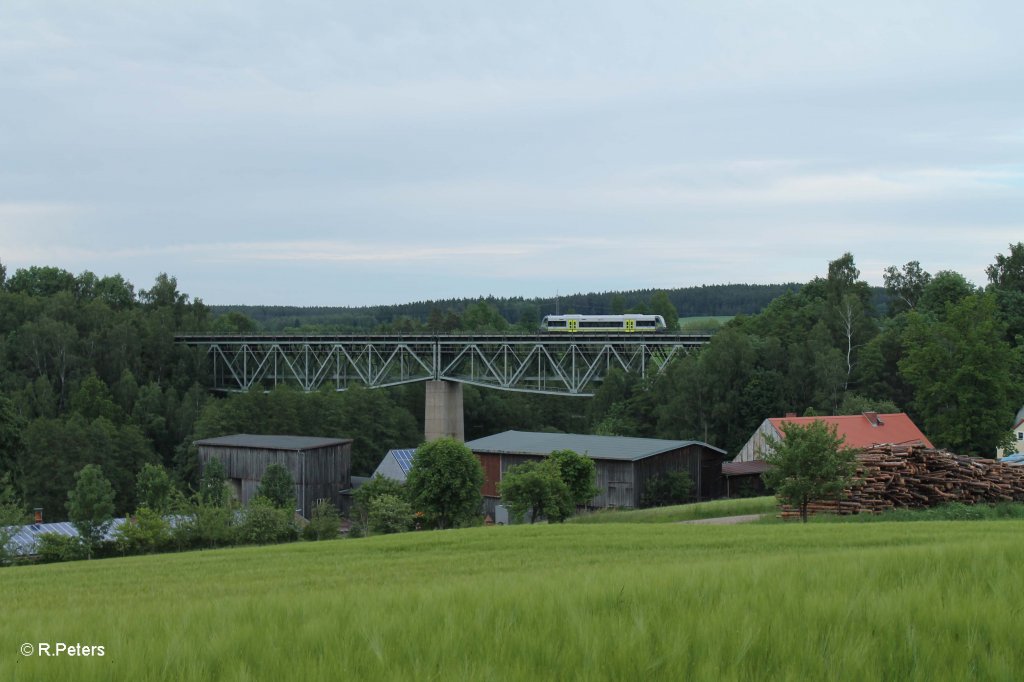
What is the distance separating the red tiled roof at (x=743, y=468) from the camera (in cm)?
6338

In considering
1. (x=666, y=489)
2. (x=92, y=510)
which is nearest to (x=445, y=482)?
(x=92, y=510)

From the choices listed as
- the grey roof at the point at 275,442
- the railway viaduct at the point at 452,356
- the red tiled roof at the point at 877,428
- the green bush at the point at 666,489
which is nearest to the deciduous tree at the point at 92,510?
the grey roof at the point at 275,442

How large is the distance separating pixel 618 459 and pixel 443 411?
37.5m

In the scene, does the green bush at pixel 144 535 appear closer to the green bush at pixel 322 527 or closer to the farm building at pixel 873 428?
the green bush at pixel 322 527

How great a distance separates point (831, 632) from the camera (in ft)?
17.7

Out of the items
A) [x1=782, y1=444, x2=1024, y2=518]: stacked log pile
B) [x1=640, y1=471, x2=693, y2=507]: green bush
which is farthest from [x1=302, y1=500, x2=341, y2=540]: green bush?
[x1=782, y1=444, x2=1024, y2=518]: stacked log pile

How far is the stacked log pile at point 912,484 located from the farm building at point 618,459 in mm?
23711

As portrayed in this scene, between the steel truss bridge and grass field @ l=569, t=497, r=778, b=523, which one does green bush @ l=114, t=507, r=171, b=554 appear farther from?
the steel truss bridge

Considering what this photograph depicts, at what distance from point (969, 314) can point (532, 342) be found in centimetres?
3886

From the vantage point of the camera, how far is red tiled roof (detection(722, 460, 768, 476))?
63.4 meters

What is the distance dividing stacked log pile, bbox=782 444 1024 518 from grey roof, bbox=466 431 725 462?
23934 mm

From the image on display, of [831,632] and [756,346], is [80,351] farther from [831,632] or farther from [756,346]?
[831,632]

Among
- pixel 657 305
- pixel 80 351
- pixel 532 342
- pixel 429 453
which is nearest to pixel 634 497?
pixel 429 453

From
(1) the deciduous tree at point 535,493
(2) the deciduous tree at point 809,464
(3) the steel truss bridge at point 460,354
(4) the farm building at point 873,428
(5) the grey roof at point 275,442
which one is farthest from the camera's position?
(3) the steel truss bridge at point 460,354
